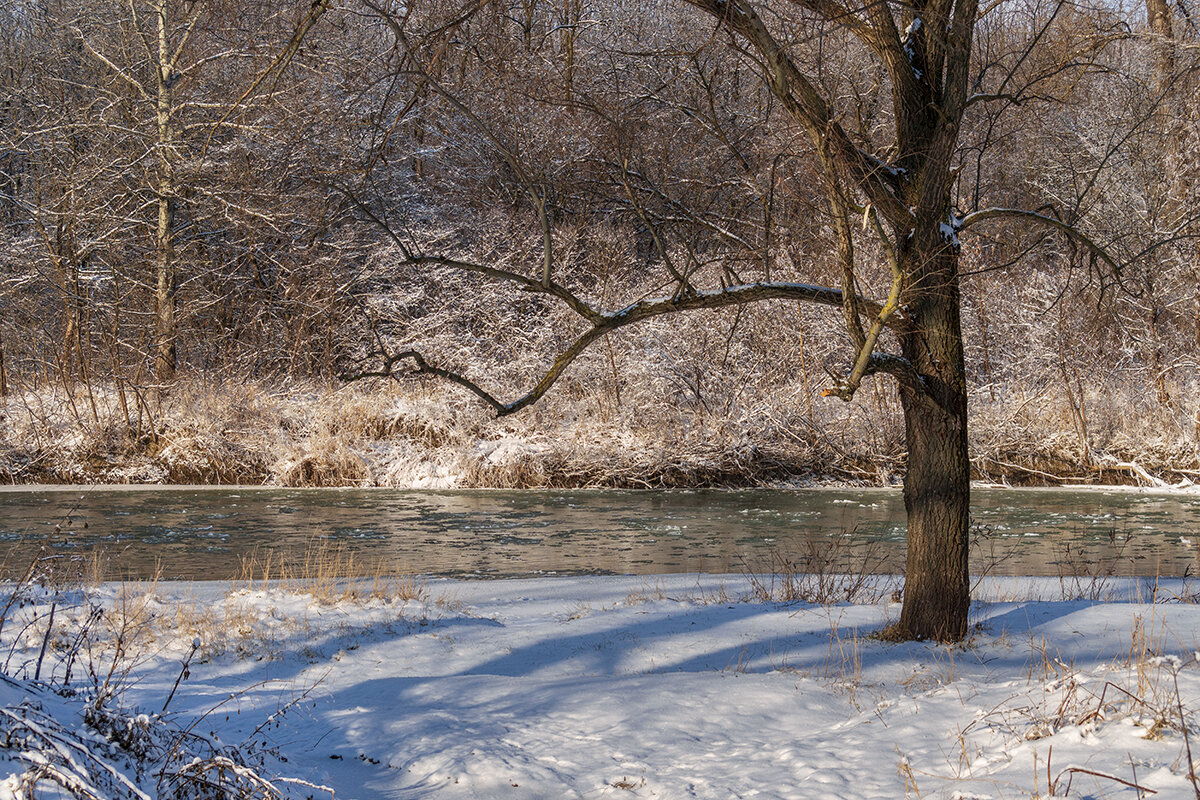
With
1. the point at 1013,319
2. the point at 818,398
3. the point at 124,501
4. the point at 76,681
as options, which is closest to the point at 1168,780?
the point at 76,681

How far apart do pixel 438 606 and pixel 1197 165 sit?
1775 centimetres

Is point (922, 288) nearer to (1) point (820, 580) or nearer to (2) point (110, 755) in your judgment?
(1) point (820, 580)

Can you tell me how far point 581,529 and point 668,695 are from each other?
31.3 ft

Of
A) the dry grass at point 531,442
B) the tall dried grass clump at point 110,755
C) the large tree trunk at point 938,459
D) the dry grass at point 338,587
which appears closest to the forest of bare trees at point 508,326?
the dry grass at point 531,442

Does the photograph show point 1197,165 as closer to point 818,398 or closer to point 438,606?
point 818,398

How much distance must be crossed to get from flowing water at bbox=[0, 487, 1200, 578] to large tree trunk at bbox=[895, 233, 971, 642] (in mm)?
2732

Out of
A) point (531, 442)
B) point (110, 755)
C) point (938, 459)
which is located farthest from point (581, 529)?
point (110, 755)

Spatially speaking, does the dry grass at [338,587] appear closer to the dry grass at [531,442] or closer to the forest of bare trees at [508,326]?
the forest of bare trees at [508,326]

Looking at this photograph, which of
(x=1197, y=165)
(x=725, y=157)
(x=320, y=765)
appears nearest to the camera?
(x=320, y=765)

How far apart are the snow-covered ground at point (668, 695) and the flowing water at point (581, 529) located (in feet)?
8.42

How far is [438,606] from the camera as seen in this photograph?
301 inches

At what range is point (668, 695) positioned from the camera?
15.8 ft

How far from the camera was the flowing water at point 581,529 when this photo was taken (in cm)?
1128

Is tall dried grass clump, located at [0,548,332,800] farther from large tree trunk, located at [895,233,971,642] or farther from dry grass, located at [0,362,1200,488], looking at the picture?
dry grass, located at [0,362,1200,488]
